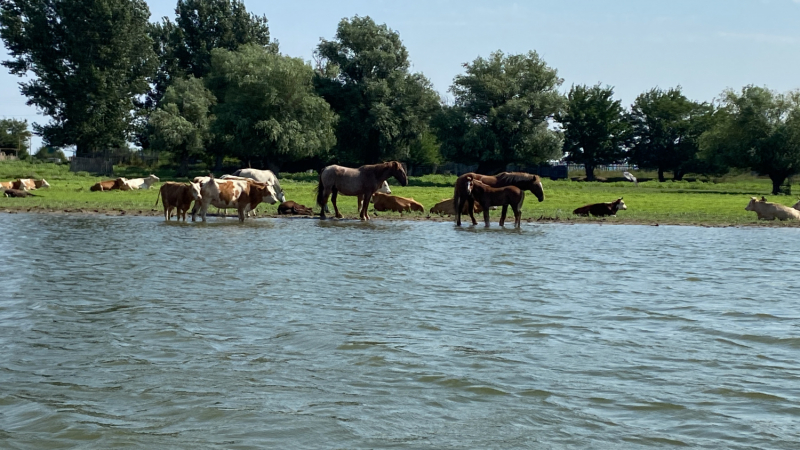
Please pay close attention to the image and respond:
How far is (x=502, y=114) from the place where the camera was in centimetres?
6512

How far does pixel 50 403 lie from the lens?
6301 millimetres

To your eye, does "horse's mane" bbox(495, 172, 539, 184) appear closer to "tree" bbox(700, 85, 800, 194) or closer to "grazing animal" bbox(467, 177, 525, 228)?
"grazing animal" bbox(467, 177, 525, 228)

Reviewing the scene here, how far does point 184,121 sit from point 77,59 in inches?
438

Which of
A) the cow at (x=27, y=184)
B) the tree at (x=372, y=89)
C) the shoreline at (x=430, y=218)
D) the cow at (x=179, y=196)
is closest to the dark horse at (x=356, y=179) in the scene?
the shoreline at (x=430, y=218)

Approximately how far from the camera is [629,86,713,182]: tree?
8775 cm

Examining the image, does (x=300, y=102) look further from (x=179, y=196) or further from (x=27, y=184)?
(x=179, y=196)

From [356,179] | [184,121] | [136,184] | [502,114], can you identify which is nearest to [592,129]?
[502,114]

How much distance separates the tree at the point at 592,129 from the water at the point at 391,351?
7303 cm

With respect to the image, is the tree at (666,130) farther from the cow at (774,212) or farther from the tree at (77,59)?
the cow at (774,212)

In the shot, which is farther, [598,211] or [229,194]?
[598,211]

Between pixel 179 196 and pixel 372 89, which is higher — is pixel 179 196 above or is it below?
below

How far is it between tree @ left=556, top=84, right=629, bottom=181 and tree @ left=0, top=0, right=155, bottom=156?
42367 millimetres

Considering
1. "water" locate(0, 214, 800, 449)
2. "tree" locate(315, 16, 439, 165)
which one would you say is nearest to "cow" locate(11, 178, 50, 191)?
"water" locate(0, 214, 800, 449)

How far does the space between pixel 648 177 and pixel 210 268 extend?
8281 centimetres
